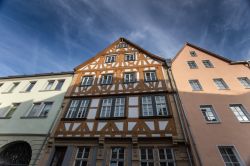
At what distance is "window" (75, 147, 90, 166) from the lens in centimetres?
845

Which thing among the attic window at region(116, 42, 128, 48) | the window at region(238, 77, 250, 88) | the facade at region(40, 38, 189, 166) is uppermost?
the attic window at region(116, 42, 128, 48)

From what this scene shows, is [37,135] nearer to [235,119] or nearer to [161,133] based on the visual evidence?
[161,133]

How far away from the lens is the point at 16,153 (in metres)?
10.0

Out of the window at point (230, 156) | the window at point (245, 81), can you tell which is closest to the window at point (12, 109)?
the window at point (230, 156)

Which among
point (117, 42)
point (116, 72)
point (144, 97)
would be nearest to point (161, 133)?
point (144, 97)

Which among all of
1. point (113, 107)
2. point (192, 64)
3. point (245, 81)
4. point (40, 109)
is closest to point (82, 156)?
point (113, 107)

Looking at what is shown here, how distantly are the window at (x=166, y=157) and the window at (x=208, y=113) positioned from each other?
11.1 feet

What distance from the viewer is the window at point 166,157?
25.3 ft

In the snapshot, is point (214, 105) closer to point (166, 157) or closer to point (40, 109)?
point (166, 157)

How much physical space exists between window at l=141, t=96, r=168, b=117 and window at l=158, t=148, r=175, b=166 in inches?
87.9

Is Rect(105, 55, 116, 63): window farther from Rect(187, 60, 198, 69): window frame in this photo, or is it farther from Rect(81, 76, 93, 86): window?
Rect(187, 60, 198, 69): window frame

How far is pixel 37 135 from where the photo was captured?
32.8 feet

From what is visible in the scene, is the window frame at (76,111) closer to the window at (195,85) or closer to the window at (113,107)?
the window at (113,107)

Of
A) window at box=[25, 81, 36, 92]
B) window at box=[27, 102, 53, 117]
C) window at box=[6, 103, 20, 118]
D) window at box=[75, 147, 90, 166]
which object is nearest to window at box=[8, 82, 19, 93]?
window at box=[25, 81, 36, 92]
